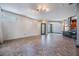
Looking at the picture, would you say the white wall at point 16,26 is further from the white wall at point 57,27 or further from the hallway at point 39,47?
the white wall at point 57,27

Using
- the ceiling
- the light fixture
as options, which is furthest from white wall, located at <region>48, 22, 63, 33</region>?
the light fixture

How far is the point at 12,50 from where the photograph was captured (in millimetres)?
3490

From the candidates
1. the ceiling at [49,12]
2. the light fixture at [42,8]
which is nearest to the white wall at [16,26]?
the ceiling at [49,12]

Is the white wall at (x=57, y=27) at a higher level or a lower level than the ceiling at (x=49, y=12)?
lower

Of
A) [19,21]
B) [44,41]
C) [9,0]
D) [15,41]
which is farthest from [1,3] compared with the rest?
[44,41]

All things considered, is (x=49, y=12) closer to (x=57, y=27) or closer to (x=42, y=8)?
(x=42, y=8)

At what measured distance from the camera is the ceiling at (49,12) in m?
3.31

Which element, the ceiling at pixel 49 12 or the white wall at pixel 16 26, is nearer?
the ceiling at pixel 49 12

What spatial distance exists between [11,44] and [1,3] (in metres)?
1.19

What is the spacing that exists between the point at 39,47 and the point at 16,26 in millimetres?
958

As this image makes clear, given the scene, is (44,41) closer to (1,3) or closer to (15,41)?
(15,41)

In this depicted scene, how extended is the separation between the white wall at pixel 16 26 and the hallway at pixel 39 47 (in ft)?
0.64

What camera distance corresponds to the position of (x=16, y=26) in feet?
11.9

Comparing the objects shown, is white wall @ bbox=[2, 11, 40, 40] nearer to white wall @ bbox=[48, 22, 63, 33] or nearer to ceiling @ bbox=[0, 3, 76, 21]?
ceiling @ bbox=[0, 3, 76, 21]
